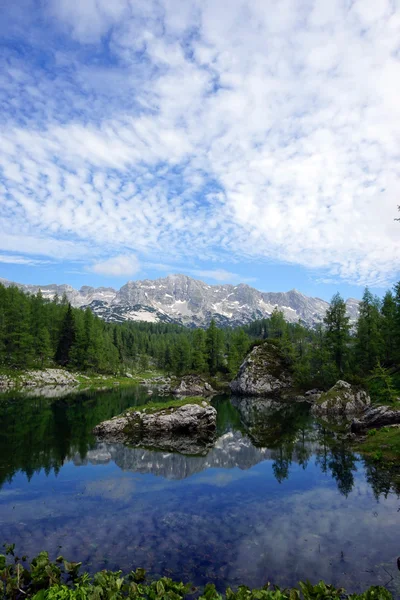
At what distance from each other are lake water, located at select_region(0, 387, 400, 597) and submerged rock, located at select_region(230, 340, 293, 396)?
57.5m

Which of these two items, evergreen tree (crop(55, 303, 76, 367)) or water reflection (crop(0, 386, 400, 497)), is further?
evergreen tree (crop(55, 303, 76, 367))

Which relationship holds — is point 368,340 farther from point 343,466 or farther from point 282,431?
point 343,466

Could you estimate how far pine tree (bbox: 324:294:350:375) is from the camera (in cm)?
7781

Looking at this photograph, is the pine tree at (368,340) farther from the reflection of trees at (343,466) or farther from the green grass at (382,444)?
the reflection of trees at (343,466)

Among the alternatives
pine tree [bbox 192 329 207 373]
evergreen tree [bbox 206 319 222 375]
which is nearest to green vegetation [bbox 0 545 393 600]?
pine tree [bbox 192 329 207 373]

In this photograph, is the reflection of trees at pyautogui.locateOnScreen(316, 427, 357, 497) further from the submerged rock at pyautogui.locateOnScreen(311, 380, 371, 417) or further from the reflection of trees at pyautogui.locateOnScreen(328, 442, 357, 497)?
the submerged rock at pyautogui.locateOnScreen(311, 380, 371, 417)

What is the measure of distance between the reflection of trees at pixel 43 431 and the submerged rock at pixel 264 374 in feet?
138

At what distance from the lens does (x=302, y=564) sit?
15.0m

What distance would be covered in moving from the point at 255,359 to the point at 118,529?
85.7 metres

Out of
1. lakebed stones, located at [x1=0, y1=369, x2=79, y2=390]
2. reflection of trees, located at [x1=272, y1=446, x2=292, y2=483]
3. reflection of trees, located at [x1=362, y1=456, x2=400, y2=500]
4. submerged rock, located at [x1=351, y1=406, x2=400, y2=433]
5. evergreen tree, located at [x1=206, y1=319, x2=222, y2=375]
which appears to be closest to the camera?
reflection of trees, located at [x1=362, y1=456, x2=400, y2=500]

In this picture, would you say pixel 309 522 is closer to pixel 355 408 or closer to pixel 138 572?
pixel 138 572

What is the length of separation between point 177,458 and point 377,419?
968 inches

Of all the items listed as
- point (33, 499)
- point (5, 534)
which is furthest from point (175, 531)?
point (33, 499)

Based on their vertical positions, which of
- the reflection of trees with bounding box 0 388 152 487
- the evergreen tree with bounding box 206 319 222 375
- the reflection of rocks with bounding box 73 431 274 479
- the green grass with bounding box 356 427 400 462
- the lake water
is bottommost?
the reflection of trees with bounding box 0 388 152 487
